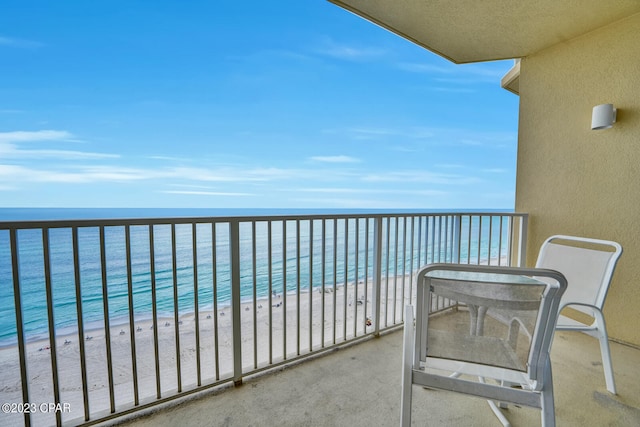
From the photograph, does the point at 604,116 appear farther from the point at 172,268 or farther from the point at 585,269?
the point at 172,268

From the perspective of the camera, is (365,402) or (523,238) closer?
(365,402)

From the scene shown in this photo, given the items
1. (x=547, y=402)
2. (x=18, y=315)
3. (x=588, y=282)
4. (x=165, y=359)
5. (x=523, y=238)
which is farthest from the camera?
(x=165, y=359)

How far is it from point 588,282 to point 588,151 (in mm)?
1496

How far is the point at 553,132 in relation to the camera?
2873 mm

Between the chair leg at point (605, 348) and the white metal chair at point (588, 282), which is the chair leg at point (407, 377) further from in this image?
the chair leg at point (605, 348)

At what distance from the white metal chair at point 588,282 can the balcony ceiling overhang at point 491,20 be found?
1.94 m

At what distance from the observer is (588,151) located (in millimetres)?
2602

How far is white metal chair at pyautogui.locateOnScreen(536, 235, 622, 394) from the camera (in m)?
1.65

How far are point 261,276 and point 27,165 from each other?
46.9 feet

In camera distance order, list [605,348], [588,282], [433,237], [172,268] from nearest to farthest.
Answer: [172,268] → [605,348] → [588,282] → [433,237]

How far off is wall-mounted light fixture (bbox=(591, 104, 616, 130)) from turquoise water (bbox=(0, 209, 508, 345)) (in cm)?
128

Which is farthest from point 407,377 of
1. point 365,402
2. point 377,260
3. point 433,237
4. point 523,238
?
point 523,238

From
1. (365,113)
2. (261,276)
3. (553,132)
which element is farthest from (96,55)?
(553,132)

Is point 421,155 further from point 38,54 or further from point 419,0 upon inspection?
point 38,54
